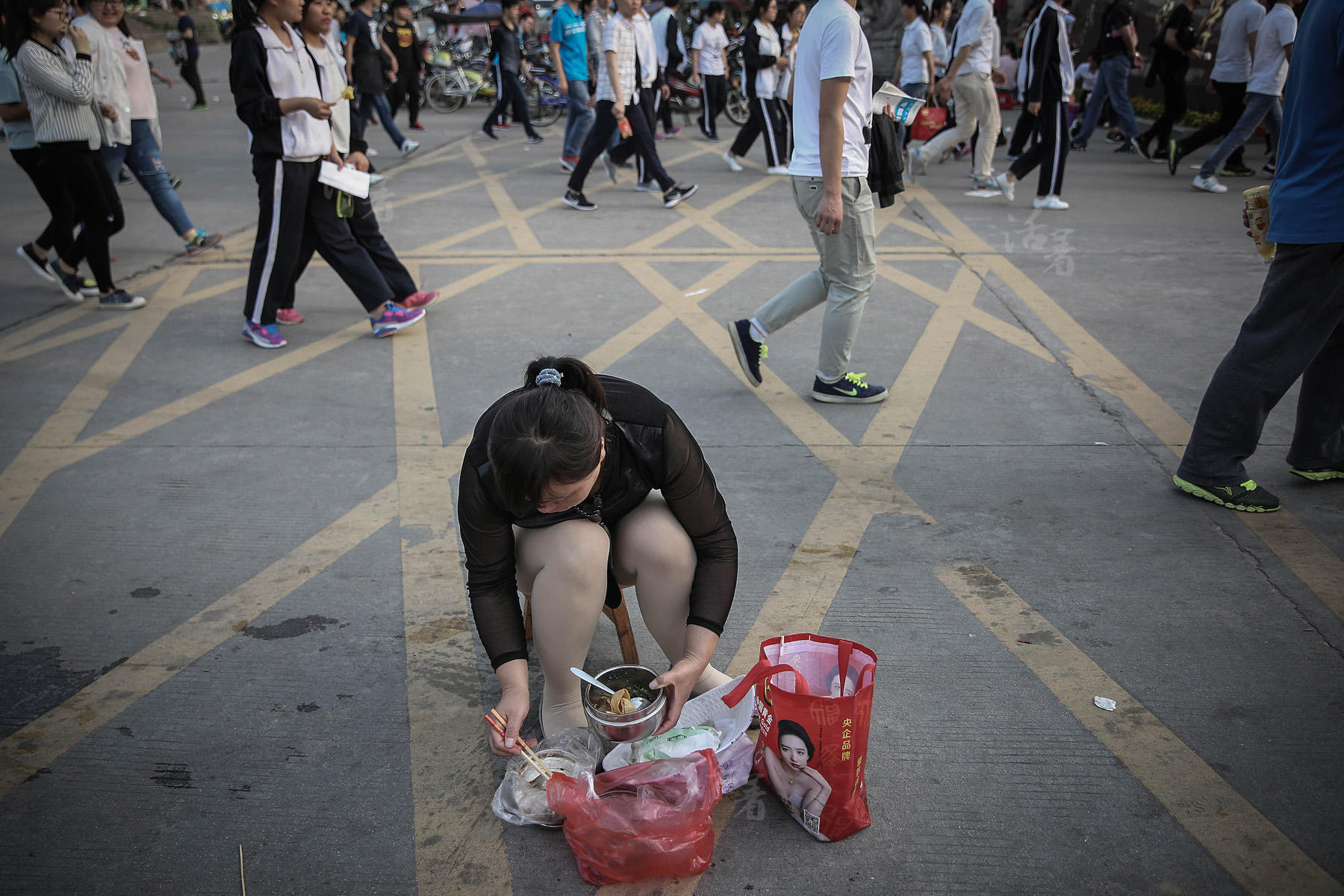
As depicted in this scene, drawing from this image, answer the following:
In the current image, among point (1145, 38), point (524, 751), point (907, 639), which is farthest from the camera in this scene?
point (1145, 38)

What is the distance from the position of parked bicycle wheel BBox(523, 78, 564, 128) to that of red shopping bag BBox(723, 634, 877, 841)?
539 inches

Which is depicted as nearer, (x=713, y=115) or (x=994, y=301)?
(x=994, y=301)

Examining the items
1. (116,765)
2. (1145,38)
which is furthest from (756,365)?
(1145,38)

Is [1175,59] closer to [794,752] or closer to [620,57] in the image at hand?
[620,57]

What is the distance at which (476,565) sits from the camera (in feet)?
6.67

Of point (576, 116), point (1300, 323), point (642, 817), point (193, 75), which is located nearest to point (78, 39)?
point (642, 817)

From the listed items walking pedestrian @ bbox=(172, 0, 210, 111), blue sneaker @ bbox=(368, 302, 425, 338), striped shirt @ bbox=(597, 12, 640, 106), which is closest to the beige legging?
blue sneaker @ bbox=(368, 302, 425, 338)

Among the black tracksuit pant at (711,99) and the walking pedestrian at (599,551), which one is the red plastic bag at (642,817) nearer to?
the walking pedestrian at (599,551)

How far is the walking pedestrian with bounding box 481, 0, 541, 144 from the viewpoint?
1206 cm

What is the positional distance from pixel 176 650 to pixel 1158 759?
2494 millimetres

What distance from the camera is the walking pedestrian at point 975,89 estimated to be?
7.91 meters

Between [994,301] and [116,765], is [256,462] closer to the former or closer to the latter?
[116,765]

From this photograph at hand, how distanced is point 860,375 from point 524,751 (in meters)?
2.72

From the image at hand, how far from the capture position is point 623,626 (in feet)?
7.78
